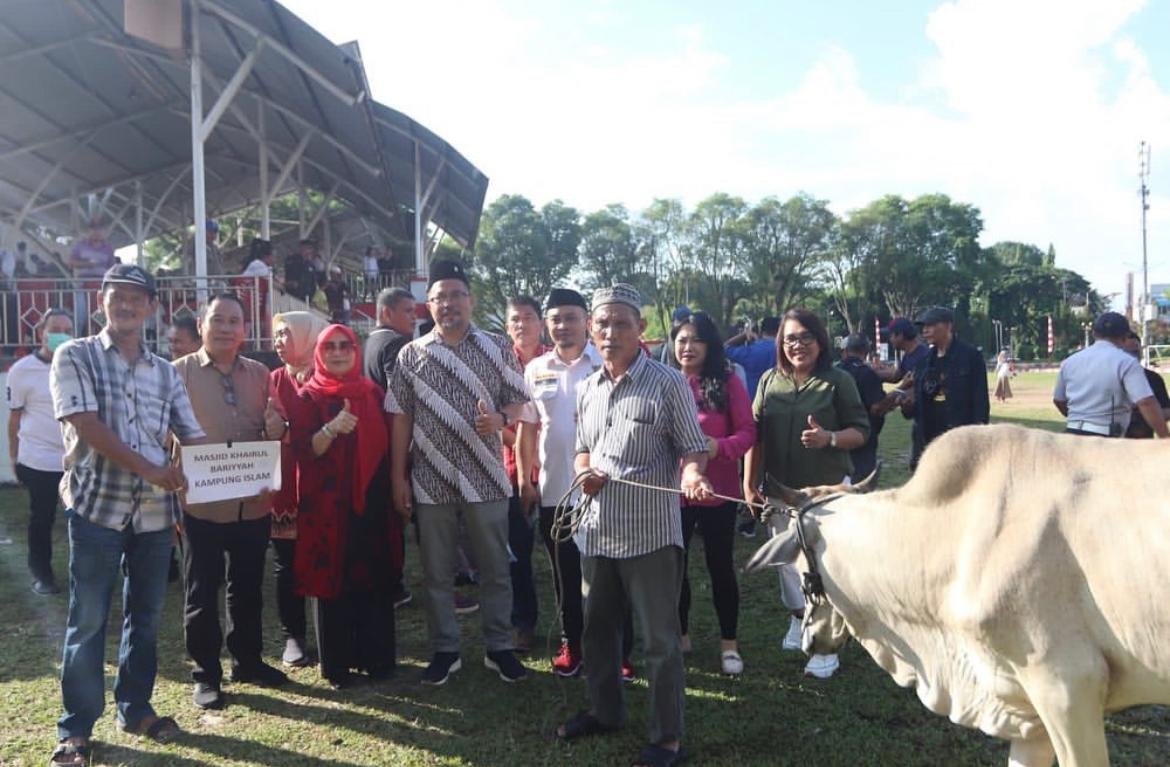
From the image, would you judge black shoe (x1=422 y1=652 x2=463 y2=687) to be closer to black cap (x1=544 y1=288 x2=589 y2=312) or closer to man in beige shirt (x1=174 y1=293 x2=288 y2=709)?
man in beige shirt (x1=174 y1=293 x2=288 y2=709)

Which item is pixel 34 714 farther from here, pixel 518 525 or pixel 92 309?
pixel 92 309

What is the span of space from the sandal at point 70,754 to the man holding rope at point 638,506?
2.14m

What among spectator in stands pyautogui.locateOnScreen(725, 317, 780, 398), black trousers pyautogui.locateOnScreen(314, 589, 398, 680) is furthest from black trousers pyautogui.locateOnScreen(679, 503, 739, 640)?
spectator in stands pyautogui.locateOnScreen(725, 317, 780, 398)

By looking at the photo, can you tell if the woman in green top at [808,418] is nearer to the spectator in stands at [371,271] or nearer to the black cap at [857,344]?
the black cap at [857,344]

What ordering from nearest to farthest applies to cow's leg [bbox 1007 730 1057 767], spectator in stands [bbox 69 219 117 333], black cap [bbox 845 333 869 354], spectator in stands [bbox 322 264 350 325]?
cow's leg [bbox 1007 730 1057 767] < black cap [bbox 845 333 869 354] < spectator in stands [bbox 69 219 117 333] < spectator in stands [bbox 322 264 350 325]

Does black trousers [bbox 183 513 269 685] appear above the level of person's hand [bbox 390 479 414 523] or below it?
below

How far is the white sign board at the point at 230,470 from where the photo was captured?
380 cm

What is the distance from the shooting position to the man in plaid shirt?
11.1 ft

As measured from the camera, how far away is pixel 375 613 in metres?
4.43

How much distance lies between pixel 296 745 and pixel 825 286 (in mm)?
52509

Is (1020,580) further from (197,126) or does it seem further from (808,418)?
(197,126)

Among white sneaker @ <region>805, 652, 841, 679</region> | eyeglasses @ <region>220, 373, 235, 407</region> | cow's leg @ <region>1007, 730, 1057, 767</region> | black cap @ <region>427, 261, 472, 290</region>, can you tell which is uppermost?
black cap @ <region>427, 261, 472, 290</region>

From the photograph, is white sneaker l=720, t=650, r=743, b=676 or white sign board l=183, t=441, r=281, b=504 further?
white sneaker l=720, t=650, r=743, b=676

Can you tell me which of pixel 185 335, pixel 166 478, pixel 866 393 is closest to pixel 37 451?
pixel 185 335
